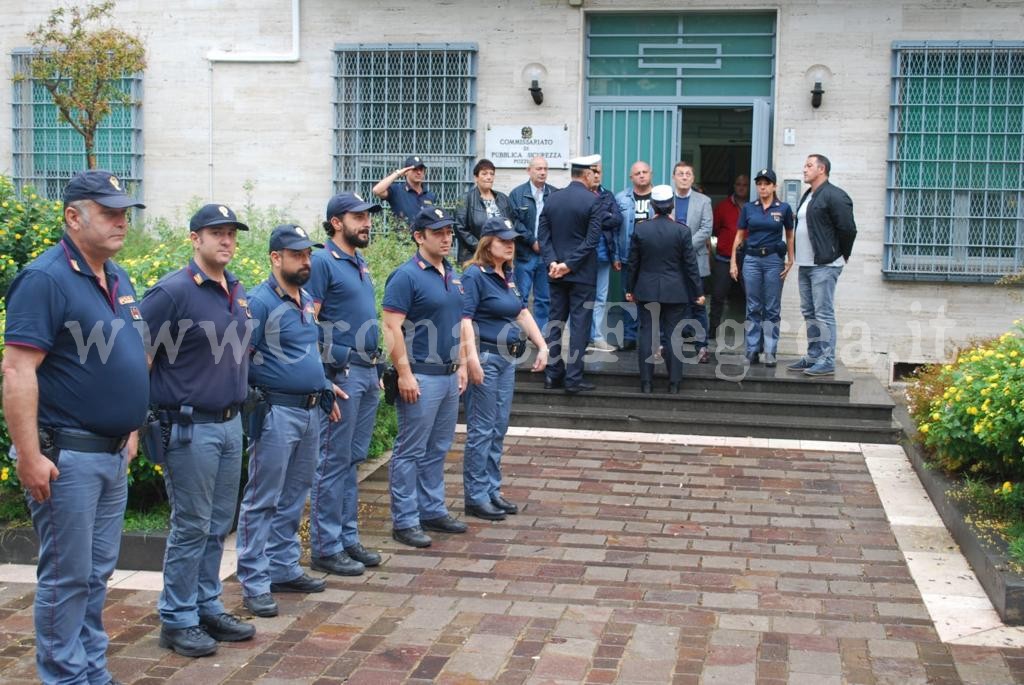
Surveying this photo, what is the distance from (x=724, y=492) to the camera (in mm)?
8844

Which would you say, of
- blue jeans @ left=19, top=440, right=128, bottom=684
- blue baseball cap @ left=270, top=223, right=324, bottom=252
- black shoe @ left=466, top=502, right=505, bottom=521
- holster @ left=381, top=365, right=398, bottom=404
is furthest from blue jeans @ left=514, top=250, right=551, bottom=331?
blue jeans @ left=19, top=440, right=128, bottom=684

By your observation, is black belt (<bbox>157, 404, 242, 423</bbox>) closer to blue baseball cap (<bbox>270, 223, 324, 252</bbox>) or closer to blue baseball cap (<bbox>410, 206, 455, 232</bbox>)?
blue baseball cap (<bbox>270, 223, 324, 252</bbox>)

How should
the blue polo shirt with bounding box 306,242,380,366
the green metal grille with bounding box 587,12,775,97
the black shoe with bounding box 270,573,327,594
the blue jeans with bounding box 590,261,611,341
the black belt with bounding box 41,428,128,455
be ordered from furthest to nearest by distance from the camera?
the green metal grille with bounding box 587,12,775,97
the blue jeans with bounding box 590,261,611,341
the blue polo shirt with bounding box 306,242,380,366
the black shoe with bounding box 270,573,327,594
the black belt with bounding box 41,428,128,455

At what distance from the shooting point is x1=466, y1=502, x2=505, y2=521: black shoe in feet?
26.2

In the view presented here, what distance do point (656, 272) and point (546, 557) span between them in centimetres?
431

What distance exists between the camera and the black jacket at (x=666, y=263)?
1084 centimetres

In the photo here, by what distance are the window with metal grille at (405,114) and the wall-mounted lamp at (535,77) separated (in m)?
0.59

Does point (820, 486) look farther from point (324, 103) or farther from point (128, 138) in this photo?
point (128, 138)

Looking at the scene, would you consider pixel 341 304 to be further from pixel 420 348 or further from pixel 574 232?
pixel 574 232

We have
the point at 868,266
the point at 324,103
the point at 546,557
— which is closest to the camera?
the point at 546,557

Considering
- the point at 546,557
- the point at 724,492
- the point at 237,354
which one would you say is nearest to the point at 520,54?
the point at 724,492

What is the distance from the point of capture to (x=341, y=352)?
666cm

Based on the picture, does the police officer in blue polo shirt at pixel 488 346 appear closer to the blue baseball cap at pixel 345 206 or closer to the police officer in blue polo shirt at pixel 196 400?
the blue baseball cap at pixel 345 206

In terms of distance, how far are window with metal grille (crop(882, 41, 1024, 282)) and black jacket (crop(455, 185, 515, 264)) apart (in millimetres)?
4068
